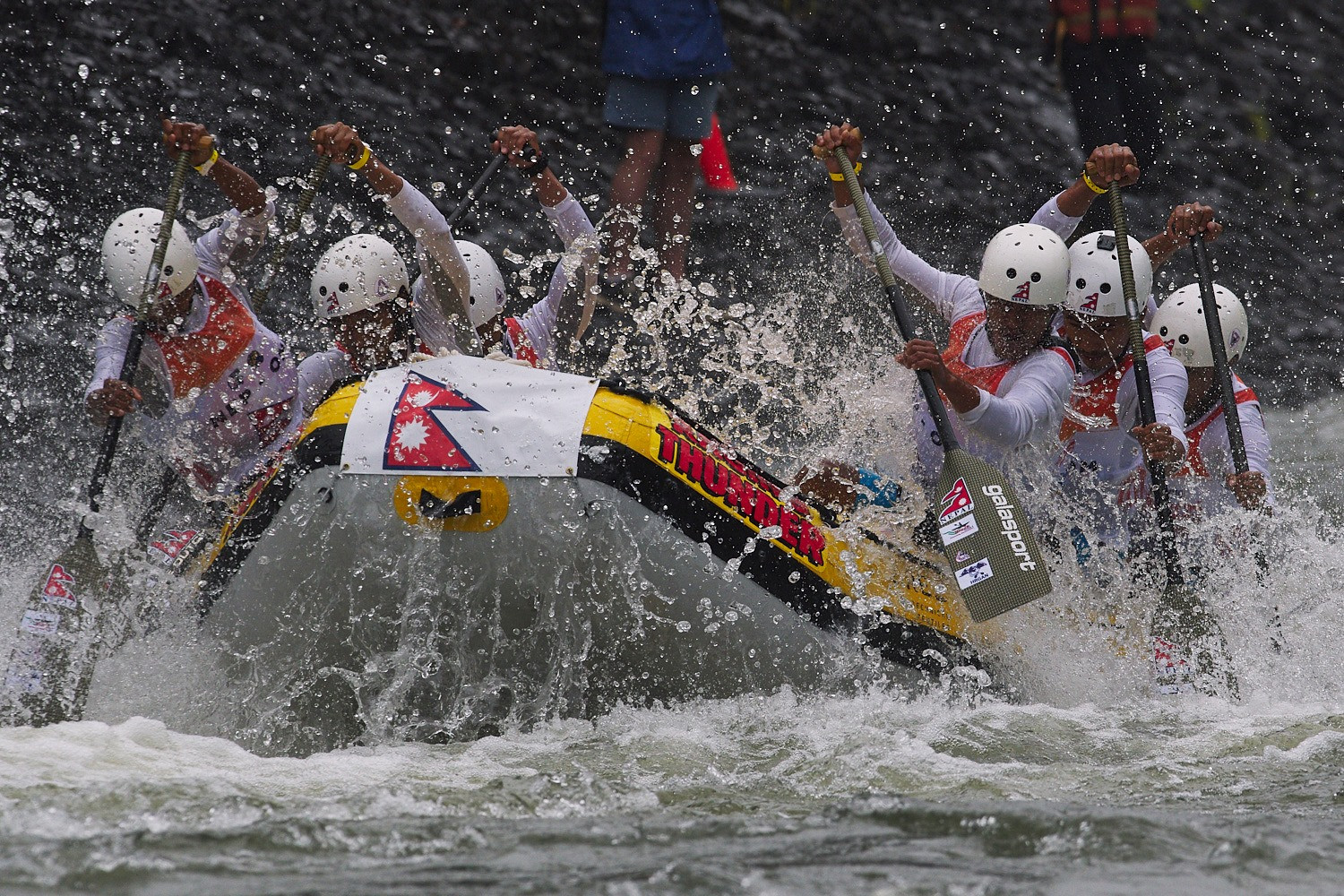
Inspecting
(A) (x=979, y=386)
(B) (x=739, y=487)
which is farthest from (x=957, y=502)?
(B) (x=739, y=487)

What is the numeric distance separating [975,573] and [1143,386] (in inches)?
48.8

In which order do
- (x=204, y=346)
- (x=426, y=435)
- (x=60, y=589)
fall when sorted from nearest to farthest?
1. (x=426, y=435)
2. (x=60, y=589)
3. (x=204, y=346)

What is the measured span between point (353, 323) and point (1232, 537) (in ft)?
11.8

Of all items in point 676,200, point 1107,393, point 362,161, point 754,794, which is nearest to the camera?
point 754,794

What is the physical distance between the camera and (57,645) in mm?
5008

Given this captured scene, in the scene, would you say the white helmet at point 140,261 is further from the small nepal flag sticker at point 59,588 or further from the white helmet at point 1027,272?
the white helmet at point 1027,272

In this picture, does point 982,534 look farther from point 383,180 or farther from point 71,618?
point 71,618

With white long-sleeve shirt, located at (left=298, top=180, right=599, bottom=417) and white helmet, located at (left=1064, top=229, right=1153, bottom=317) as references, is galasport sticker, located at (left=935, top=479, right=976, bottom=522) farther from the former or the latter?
white long-sleeve shirt, located at (left=298, top=180, right=599, bottom=417)

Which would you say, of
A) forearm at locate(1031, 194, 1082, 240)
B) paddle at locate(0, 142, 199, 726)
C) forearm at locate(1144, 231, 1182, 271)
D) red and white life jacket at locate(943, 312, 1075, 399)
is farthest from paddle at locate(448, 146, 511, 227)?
forearm at locate(1144, 231, 1182, 271)

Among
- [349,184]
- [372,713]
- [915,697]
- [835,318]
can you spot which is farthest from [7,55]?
[915,697]

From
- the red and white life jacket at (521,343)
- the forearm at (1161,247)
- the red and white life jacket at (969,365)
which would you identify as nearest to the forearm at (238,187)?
the red and white life jacket at (521,343)

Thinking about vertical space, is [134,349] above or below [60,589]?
above

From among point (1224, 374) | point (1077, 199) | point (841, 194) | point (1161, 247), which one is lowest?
point (1224, 374)

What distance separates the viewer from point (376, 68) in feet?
36.0
